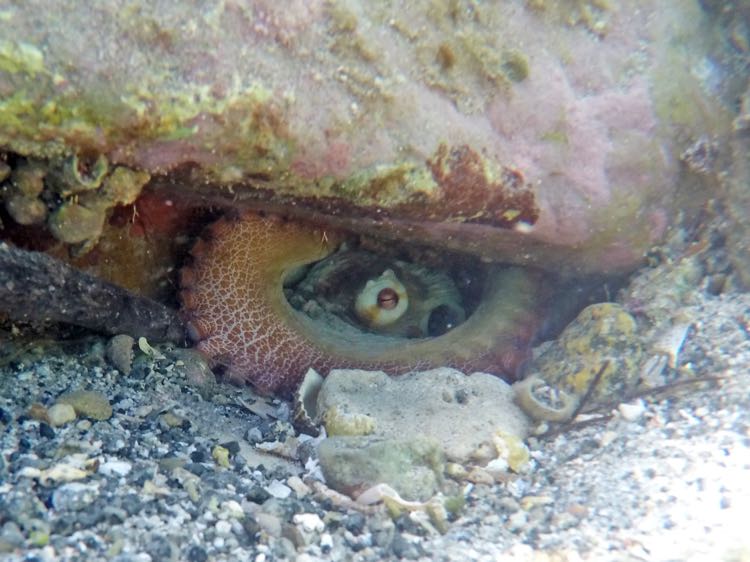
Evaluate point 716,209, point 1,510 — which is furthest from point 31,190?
point 716,209

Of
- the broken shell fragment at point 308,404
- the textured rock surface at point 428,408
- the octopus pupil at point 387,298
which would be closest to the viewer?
the textured rock surface at point 428,408

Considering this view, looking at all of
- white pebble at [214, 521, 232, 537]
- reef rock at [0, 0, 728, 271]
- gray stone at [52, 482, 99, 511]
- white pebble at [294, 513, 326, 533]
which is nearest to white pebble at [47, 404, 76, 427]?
gray stone at [52, 482, 99, 511]

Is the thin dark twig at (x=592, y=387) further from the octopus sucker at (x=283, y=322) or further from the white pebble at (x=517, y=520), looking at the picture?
the white pebble at (x=517, y=520)

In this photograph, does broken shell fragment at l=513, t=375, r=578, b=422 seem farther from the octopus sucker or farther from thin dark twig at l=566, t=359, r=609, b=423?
the octopus sucker

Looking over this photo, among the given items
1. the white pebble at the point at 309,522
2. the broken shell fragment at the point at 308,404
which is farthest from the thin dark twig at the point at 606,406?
the white pebble at the point at 309,522

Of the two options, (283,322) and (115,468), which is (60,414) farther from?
(283,322)

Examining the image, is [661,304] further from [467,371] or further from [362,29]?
[362,29]
